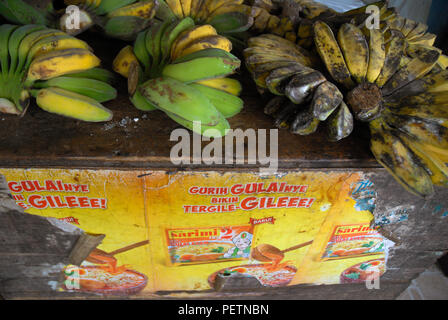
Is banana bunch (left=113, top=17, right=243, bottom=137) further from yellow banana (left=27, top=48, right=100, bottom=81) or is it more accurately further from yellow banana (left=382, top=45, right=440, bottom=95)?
yellow banana (left=382, top=45, right=440, bottom=95)

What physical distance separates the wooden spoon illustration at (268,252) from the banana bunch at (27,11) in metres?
1.15

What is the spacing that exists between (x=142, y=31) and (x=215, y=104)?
423mm

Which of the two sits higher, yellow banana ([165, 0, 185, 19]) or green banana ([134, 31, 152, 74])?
yellow banana ([165, 0, 185, 19])

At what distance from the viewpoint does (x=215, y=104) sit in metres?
1.01

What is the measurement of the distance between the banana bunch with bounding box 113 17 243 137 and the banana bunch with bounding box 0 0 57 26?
334 mm

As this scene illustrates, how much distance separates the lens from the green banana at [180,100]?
0.87m

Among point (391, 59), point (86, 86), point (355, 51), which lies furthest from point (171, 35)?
point (391, 59)

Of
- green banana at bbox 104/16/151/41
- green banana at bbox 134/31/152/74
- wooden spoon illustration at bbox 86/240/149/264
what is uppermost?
green banana at bbox 104/16/151/41

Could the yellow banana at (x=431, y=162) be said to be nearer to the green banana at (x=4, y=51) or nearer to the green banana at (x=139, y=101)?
the green banana at (x=139, y=101)

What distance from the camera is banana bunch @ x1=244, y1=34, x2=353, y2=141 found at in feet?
2.90

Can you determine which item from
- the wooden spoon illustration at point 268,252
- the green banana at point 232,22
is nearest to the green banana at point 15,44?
the green banana at point 232,22

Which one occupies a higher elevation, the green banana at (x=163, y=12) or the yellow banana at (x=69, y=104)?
the green banana at (x=163, y=12)

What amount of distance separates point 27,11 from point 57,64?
0.39 m

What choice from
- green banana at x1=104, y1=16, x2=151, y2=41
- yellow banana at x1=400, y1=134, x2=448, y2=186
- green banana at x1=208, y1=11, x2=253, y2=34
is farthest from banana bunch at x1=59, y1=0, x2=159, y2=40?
yellow banana at x1=400, y1=134, x2=448, y2=186
